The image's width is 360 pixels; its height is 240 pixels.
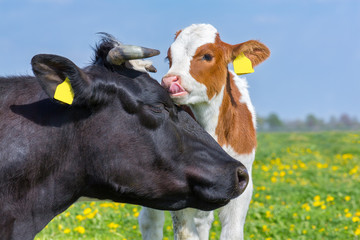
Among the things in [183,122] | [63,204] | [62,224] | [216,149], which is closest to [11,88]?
[63,204]

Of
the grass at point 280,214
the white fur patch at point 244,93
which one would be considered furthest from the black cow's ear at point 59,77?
the grass at point 280,214

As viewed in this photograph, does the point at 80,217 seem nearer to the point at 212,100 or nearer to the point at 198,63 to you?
the point at 212,100

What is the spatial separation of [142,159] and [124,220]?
181 inches

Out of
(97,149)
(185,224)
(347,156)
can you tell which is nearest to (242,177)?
(97,149)

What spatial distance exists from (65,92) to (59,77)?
12cm

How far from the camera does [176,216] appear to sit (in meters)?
5.49

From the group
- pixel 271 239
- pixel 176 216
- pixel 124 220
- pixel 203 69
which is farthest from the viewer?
pixel 124 220

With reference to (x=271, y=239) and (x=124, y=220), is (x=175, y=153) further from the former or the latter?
(x=124, y=220)

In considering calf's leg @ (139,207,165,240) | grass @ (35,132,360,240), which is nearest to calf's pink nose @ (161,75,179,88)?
calf's leg @ (139,207,165,240)

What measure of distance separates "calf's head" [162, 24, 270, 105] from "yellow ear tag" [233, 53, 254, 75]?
55 mm

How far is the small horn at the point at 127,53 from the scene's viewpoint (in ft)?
11.8

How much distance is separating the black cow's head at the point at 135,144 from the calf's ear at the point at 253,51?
70.4 inches

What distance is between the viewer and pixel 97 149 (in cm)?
352

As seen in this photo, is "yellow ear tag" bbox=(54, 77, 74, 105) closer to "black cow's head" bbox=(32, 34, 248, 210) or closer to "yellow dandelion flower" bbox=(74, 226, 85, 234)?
"black cow's head" bbox=(32, 34, 248, 210)
